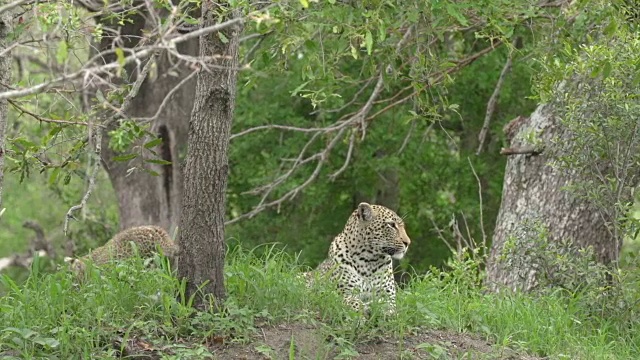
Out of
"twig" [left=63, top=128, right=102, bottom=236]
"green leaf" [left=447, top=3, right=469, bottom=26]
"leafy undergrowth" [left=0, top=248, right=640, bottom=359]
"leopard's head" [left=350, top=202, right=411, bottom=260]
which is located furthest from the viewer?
"leopard's head" [left=350, top=202, right=411, bottom=260]

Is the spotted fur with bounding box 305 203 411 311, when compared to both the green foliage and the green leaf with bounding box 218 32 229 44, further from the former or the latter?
the green leaf with bounding box 218 32 229 44

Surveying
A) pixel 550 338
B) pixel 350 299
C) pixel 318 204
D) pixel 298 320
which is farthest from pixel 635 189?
pixel 318 204

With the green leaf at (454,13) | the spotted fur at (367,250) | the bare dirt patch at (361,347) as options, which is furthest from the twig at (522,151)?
the green leaf at (454,13)

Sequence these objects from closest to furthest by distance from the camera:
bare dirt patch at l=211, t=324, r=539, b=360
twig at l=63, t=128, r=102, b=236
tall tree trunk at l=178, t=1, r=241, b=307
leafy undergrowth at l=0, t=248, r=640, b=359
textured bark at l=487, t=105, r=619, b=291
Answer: twig at l=63, t=128, r=102, b=236 < leafy undergrowth at l=0, t=248, r=640, b=359 < bare dirt patch at l=211, t=324, r=539, b=360 < tall tree trunk at l=178, t=1, r=241, b=307 < textured bark at l=487, t=105, r=619, b=291

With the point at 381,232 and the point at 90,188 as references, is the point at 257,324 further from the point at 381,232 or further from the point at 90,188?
the point at 381,232

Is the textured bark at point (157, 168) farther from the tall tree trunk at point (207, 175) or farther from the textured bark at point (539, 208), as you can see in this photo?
the tall tree trunk at point (207, 175)

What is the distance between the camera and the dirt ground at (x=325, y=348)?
7199 mm

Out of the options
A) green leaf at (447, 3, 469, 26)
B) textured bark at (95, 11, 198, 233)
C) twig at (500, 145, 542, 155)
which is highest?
green leaf at (447, 3, 469, 26)

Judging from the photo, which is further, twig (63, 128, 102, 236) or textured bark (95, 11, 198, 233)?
textured bark (95, 11, 198, 233)

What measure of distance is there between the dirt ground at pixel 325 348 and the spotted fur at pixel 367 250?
1.16 meters

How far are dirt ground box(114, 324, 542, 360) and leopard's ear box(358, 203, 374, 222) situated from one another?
184 cm

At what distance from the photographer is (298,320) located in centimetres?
770

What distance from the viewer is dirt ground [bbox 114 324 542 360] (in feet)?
23.6

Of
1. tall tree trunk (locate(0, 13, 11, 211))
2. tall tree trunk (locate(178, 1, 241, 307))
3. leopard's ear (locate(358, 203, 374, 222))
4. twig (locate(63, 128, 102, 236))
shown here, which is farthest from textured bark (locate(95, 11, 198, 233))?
tall tree trunk (locate(0, 13, 11, 211))
